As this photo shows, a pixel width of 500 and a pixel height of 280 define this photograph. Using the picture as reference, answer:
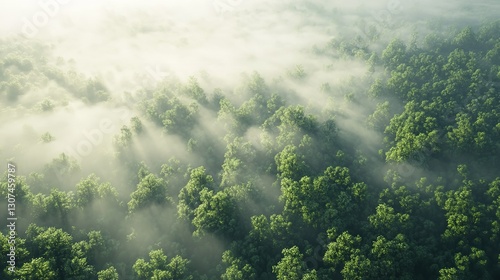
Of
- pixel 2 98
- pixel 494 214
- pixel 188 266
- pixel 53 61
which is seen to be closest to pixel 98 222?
pixel 188 266

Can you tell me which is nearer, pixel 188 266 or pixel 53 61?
pixel 188 266

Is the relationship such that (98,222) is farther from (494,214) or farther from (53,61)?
(53,61)

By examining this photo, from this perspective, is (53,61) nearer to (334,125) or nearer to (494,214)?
(334,125)

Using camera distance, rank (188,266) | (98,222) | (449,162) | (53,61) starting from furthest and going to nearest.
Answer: (53,61) < (449,162) < (98,222) < (188,266)

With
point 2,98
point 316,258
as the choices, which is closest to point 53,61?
point 2,98

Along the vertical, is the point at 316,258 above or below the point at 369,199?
below

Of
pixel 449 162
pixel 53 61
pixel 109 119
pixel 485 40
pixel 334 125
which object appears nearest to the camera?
pixel 449 162

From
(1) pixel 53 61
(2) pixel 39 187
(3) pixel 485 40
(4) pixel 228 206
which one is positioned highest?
→ (3) pixel 485 40
